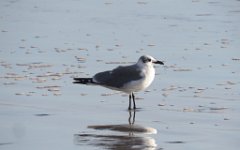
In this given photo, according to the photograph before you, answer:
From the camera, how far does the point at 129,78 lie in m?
9.20

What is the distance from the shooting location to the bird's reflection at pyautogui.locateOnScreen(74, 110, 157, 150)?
7066mm

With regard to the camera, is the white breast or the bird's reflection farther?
the white breast

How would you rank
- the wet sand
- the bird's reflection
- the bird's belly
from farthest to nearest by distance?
the bird's belly < the wet sand < the bird's reflection

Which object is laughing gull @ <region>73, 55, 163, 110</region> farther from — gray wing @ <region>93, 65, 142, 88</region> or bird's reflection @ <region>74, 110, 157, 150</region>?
bird's reflection @ <region>74, 110, 157, 150</region>

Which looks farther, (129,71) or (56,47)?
(56,47)

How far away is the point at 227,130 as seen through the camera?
773 cm

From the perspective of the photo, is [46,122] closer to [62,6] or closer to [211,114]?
[211,114]

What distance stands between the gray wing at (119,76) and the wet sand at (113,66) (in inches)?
9.3

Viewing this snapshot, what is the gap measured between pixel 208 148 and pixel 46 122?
189cm

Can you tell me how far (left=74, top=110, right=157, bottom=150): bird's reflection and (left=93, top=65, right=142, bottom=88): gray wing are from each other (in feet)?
3.73

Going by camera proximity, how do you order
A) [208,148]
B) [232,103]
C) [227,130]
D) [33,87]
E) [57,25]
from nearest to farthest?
[208,148] → [227,130] → [232,103] → [33,87] → [57,25]

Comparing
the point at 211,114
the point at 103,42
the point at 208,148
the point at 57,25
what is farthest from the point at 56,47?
the point at 208,148

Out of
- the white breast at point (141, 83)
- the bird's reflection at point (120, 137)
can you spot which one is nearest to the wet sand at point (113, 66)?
the bird's reflection at point (120, 137)

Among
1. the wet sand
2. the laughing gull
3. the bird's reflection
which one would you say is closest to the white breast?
the laughing gull
